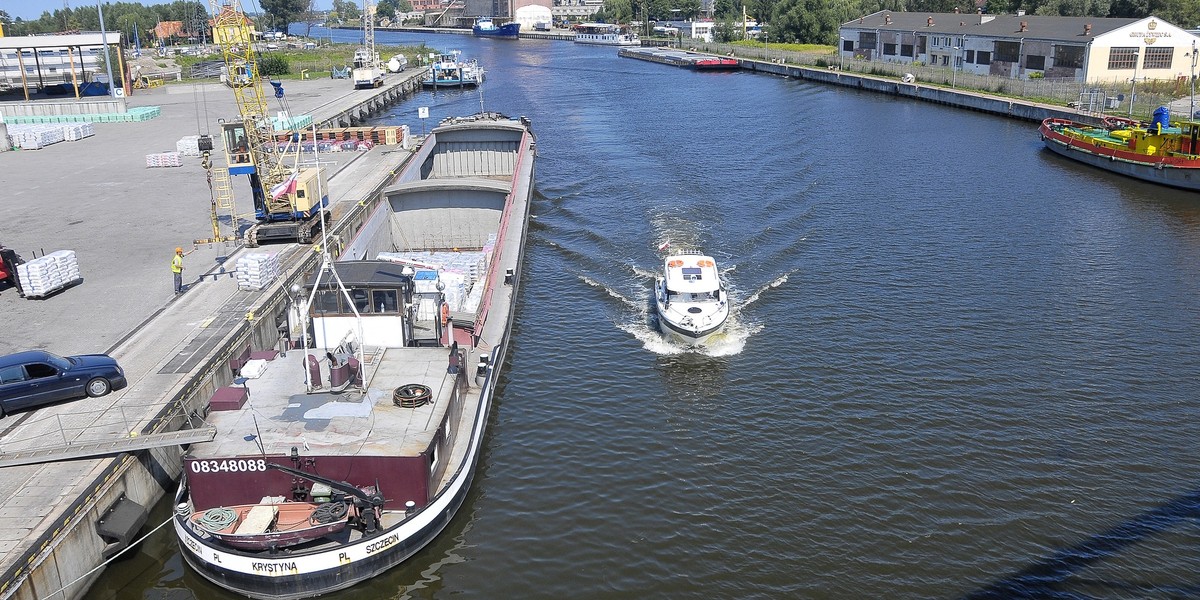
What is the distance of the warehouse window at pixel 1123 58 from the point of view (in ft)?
291

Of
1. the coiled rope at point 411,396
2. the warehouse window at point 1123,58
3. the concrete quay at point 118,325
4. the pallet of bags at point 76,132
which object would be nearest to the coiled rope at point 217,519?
the concrete quay at point 118,325

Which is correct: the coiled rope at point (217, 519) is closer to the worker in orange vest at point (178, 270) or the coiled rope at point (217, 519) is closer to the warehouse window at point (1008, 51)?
the worker in orange vest at point (178, 270)

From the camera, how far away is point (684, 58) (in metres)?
167

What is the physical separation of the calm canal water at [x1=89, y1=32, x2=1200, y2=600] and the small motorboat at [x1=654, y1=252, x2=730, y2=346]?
0.90m

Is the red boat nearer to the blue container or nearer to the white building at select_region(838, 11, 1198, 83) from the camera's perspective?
the blue container

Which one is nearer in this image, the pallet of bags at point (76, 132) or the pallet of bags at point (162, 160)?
the pallet of bags at point (162, 160)

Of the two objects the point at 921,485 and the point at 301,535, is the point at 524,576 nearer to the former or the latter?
the point at 301,535

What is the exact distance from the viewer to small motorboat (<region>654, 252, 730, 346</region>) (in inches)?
1288

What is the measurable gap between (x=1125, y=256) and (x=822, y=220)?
599 inches

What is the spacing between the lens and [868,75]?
120m

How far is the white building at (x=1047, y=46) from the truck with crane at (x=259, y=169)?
80.5 metres

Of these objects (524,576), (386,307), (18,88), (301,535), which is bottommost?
(524,576)

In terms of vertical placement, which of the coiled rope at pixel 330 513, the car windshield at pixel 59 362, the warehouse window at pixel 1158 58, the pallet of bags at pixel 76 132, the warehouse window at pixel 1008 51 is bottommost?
the coiled rope at pixel 330 513

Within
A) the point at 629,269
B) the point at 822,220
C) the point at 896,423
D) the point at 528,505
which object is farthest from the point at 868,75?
the point at 528,505
